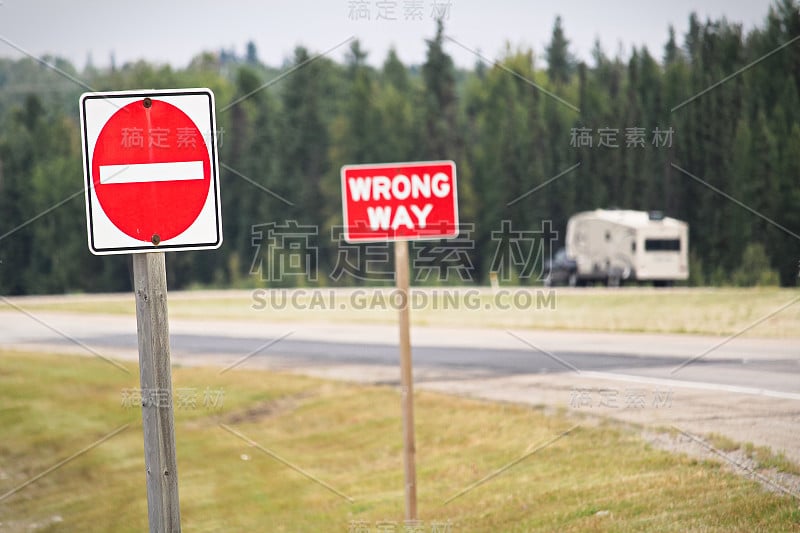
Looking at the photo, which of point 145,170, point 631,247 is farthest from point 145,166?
point 631,247

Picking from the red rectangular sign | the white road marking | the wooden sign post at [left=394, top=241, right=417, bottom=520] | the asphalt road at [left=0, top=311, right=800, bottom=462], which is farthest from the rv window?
the red rectangular sign

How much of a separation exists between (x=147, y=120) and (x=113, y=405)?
13609mm

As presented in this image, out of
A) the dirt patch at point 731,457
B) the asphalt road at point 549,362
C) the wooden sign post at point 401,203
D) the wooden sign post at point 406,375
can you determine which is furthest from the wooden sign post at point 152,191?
the asphalt road at point 549,362

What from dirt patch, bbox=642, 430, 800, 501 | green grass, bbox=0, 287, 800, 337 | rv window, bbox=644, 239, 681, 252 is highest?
rv window, bbox=644, 239, 681, 252

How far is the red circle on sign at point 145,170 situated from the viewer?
14.0 ft

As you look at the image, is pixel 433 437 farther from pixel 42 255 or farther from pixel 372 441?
pixel 42 255

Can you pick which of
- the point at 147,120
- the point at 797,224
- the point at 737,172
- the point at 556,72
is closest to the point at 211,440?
the point at 147,120

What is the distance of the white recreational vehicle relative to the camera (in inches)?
1505

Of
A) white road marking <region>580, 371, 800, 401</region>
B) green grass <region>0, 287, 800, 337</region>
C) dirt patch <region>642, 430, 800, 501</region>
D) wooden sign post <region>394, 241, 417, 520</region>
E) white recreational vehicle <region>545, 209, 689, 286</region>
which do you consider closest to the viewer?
dirt patch <region>642, 430, 800, 501</region>

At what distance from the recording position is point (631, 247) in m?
38.2

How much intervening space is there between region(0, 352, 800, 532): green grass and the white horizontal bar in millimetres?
4429

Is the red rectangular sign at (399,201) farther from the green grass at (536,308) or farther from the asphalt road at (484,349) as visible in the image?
the green grass at (536,308)

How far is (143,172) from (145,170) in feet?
0.04

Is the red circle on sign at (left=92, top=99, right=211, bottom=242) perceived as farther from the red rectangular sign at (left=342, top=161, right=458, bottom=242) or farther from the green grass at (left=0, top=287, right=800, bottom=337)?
the green grass at (left=0, top=287, right=800, bottom=337)
